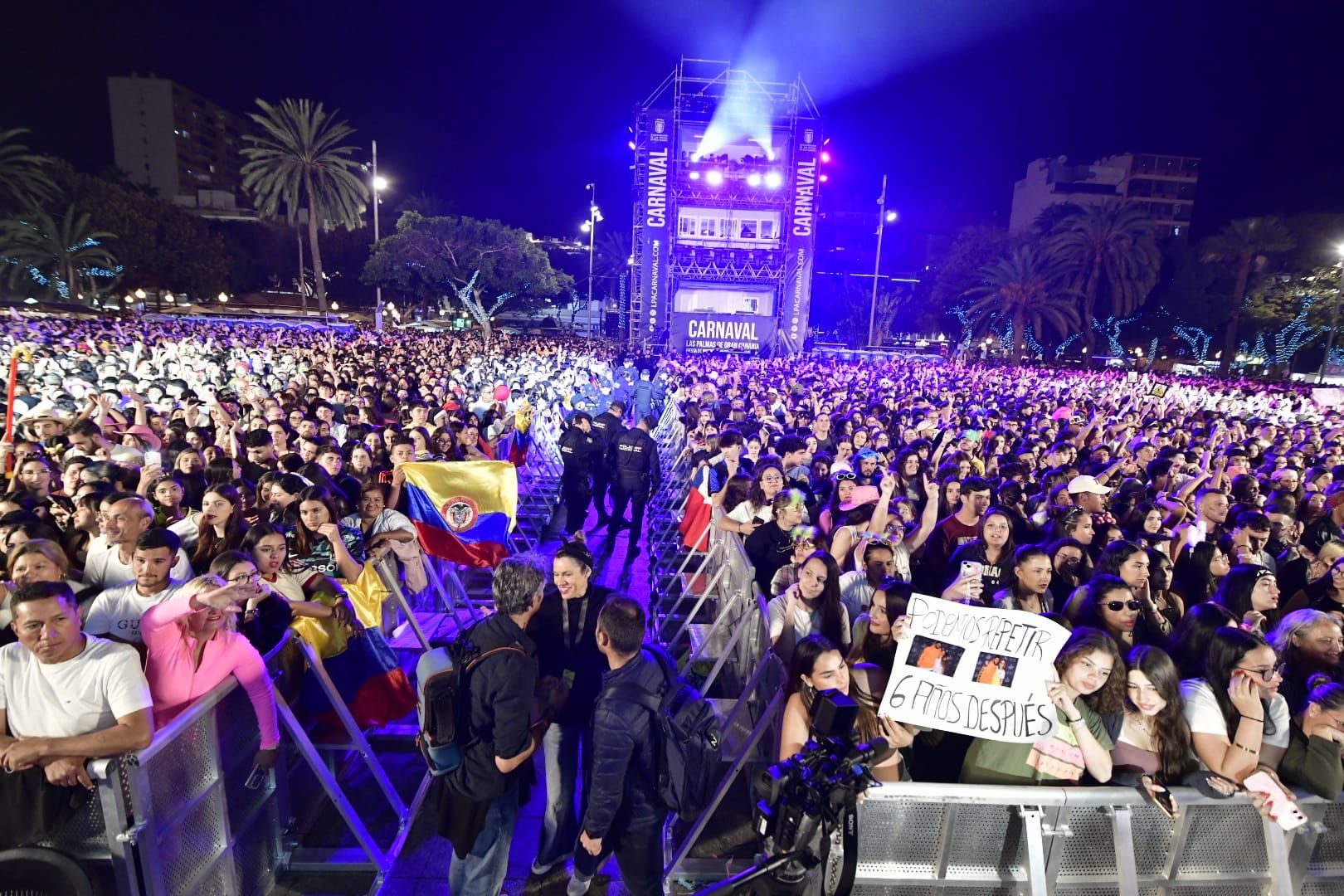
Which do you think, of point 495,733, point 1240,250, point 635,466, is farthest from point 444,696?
point 1240,250

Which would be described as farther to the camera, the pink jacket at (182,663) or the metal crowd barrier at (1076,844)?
the pink jacket at (182,663)

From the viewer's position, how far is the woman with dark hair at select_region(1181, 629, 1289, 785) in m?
2.99

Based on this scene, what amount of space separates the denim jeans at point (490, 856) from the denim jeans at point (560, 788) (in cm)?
34

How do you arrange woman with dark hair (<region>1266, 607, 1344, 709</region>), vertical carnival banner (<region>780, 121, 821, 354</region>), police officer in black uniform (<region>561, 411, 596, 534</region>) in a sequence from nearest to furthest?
woman with dark hair (<region>1266, 607, 1344, 709</region>), police officer in black uniform (<region>561, 411, 596, 534</region>), vertical carnival banner (<region>780, 121, 821, 354</region>)

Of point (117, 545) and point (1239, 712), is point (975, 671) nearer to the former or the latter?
point (1239, 712)

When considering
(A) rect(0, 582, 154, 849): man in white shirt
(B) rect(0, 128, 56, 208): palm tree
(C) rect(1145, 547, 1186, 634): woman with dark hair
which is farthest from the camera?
(B) rect(0, 128, 56, 208): palm tree

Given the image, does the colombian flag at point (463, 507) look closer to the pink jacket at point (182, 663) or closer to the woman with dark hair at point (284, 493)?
the woman with dark hair at point (284, 493)

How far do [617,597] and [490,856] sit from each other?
1.49 meters

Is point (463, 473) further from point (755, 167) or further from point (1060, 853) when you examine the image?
point (755, 167)

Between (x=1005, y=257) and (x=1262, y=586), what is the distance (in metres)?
58.4

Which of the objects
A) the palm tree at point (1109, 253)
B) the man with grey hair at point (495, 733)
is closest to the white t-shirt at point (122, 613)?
the man with grey hair at point (495, 733)

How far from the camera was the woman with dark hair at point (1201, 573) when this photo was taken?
5.53 meters

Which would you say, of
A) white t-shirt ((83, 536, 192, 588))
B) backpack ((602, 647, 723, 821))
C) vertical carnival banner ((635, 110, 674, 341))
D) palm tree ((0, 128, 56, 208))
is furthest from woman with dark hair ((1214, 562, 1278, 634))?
palm tree ((0, 128, 56, 208))

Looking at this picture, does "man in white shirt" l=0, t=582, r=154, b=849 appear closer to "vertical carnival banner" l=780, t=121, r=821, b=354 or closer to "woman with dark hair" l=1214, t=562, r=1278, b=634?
"woman with dark hair" l=1214, t=562, r=1278, b=634
